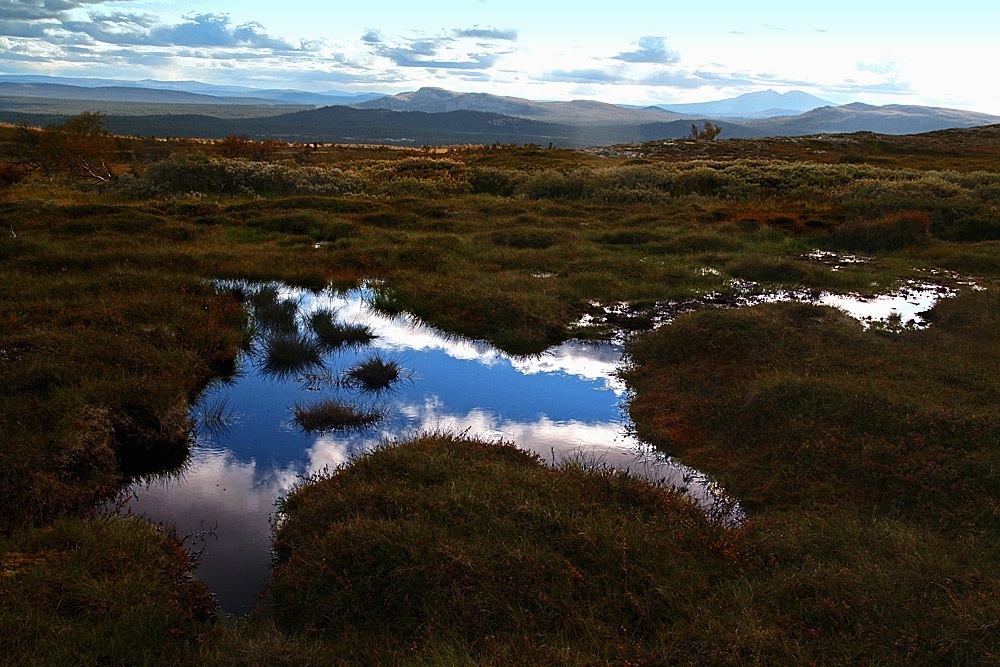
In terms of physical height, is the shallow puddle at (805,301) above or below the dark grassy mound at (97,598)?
above

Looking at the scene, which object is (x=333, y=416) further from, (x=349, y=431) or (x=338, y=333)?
(x=338, y=333)

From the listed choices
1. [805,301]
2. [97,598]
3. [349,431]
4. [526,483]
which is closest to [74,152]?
[349,431]

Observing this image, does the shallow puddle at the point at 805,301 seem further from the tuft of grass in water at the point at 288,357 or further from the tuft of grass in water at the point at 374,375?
the tuft of grass in water at the point at 288,357

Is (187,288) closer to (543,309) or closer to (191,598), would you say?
(543,309)

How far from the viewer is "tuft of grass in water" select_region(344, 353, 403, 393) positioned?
37.4ft

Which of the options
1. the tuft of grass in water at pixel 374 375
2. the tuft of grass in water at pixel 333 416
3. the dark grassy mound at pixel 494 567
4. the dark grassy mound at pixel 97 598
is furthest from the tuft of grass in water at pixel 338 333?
the dark grassy mound at pixel 97 598

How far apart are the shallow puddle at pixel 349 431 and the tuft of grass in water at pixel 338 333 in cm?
17

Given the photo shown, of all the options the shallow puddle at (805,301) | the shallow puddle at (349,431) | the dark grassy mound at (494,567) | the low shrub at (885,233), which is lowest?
the shallow puddle at (349,431)

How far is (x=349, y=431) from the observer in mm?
9617

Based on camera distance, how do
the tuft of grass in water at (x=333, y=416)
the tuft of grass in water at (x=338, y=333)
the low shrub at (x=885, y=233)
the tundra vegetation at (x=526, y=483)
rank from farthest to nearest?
the low shrub at (x=885, y=233), the tuft of grass in water at (x=338, y=333), the tuft of grass in water at (x=333, y=416), the tundra vegetation at (x=526, y=483)

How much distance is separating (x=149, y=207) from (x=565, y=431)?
22.0 m

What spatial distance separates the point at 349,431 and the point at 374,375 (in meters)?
2.14

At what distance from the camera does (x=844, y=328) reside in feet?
41.6

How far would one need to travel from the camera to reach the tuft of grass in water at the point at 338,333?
13570mm
